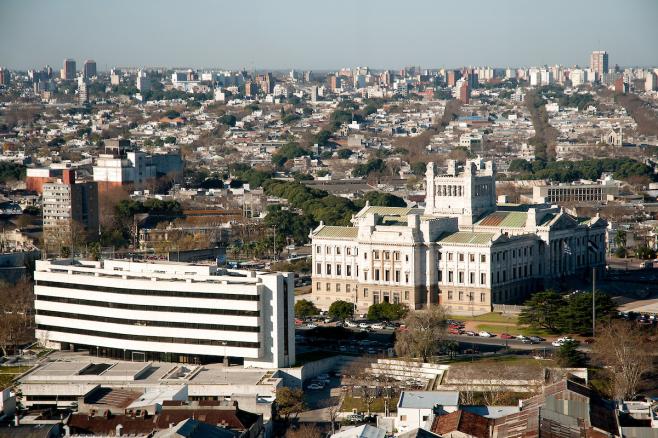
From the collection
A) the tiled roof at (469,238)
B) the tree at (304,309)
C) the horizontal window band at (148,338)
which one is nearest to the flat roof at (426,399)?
the horizontal window band at (148,338)

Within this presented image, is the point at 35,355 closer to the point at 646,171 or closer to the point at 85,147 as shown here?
the point at 646,171

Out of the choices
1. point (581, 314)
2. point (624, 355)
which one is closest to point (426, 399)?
point (624, 355)

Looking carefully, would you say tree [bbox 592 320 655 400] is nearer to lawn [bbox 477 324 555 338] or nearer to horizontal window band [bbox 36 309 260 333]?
lawn [bbox 477 324 555 338]

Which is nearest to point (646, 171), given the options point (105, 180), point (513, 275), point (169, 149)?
point (105, 180)

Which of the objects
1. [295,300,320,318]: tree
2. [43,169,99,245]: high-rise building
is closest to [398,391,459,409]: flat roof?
[295,300,320,318]: tree

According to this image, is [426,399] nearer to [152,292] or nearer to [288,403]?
[288,403]

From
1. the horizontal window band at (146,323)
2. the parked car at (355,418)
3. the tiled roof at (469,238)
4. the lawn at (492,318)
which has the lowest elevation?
the parked car at (355,418)

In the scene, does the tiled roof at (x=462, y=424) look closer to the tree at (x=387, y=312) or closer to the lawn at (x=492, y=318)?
the tree at (x=387, y=312)
